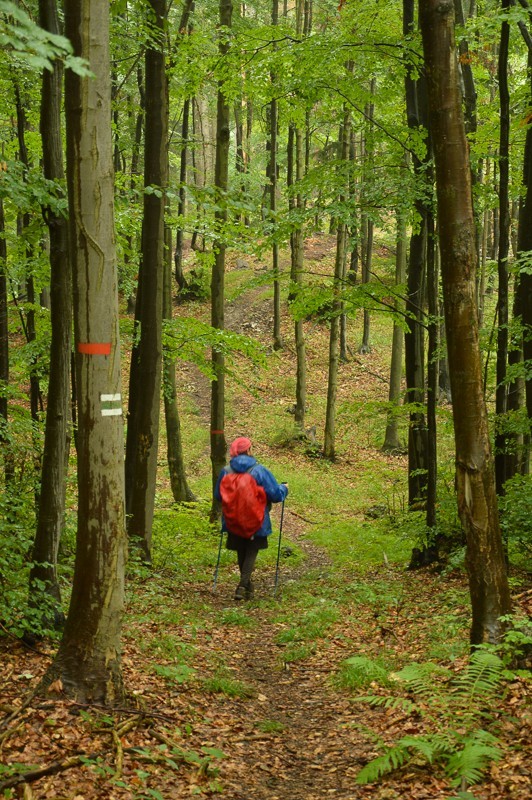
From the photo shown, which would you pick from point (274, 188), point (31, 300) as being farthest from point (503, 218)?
point (274, 188)

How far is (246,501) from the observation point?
30.0 ft

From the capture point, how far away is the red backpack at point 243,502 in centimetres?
915

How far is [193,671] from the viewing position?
19.2ft

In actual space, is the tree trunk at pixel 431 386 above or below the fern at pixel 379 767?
above

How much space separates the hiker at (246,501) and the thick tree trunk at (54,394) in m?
3.71

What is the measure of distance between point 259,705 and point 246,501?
12.2 feet

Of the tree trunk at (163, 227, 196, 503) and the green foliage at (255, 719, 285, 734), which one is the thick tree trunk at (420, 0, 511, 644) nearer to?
the green foliage at (255, 719, 285, 734)

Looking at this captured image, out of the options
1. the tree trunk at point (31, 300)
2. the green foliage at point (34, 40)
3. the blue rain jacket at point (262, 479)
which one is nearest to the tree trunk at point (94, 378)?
the green foliage at point (34, 40)

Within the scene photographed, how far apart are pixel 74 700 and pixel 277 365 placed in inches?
A: 919

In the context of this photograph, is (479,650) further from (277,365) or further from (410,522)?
(277,365)

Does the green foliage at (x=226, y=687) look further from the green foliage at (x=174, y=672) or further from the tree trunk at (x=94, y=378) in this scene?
the tree trunk at (x=94, y=378)

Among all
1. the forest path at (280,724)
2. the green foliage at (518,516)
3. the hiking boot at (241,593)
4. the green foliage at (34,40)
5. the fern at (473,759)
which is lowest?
the hiking boot at (241,593)

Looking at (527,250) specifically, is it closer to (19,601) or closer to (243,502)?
(243,502)

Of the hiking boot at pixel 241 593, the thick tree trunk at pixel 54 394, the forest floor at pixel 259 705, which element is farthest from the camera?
the hiking boot at pixel 241 593
